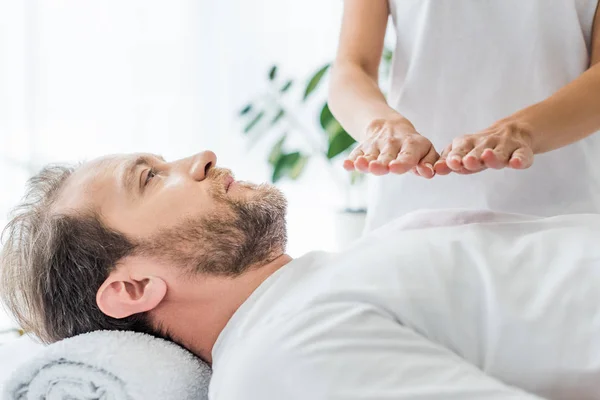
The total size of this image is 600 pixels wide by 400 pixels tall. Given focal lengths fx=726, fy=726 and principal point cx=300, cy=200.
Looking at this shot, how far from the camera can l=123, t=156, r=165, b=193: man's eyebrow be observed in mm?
1344

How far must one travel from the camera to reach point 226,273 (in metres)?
1.28

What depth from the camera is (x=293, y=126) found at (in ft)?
12.1

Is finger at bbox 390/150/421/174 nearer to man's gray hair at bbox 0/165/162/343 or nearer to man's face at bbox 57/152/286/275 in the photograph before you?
man's face at bbox 57/152/286/275

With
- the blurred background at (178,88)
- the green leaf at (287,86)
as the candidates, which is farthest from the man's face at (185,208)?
the green leaf at (287,86)

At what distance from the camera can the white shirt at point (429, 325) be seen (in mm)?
968

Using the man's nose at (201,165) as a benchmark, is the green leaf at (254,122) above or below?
below

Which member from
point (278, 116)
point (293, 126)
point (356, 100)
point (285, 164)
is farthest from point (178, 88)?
point (356, 100)

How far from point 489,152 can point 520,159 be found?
5 centimetres

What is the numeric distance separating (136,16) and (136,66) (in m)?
0.25

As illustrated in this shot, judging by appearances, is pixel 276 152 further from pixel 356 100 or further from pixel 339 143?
pixel 356 100

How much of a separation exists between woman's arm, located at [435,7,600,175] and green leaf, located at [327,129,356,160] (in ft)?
4.23

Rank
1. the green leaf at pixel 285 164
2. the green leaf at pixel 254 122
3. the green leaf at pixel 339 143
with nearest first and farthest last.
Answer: the green leaf at pixel 339 143, the green leaf at pixel 285 164, the green leaf at pixel 254 122

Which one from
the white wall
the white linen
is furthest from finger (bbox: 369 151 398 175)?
the white wall

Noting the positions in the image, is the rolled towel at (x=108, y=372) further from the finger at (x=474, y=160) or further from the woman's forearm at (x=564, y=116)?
the woman's forearm at (x=564, y=116)
